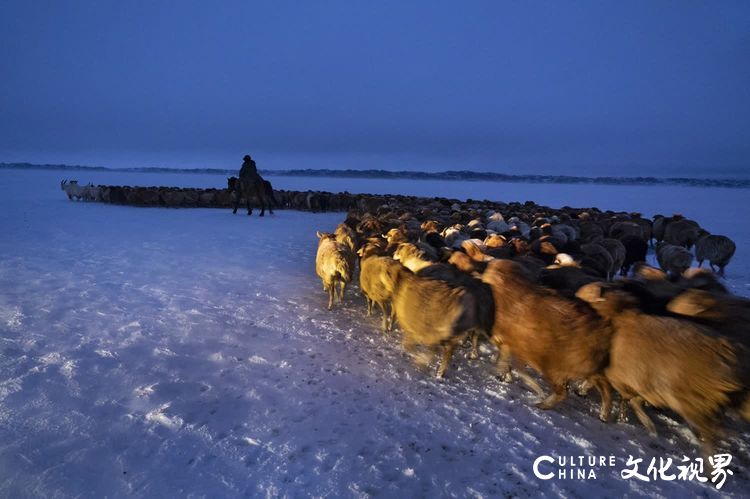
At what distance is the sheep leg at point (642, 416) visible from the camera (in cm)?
343

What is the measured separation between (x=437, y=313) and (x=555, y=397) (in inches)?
52.5

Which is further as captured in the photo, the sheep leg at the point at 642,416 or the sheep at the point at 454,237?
the sheep at the point at 454,237

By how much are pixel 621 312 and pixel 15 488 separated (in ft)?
14.9

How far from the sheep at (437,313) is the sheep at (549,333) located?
338mm

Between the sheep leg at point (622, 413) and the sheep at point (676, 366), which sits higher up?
the sheep at point (676, 366)

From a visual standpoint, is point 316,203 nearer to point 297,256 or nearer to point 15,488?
point 297,256

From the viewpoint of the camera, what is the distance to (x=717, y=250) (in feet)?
33.1

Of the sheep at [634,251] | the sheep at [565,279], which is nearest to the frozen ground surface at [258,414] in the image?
the sheep at [565,279]

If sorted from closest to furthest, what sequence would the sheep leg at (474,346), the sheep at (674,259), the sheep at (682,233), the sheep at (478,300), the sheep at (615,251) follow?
the sheep at (478,300)
the sheep leg at (474,346)
the sheep at (615,251)
the sheep at (674,259)
the sheep at (682,233)

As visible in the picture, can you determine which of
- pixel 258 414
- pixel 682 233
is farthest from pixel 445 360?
pixel 682 233

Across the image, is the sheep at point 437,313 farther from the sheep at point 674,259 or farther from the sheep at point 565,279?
the sheep at point 674,259

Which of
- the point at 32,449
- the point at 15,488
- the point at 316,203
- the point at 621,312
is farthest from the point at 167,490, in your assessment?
the point at 316,203

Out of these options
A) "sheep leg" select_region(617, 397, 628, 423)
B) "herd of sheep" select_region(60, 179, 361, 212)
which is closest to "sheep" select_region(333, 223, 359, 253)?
"sheep leg" select_region(617, 397, 628, 423)

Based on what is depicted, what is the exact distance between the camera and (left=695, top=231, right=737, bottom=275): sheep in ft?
32.8
